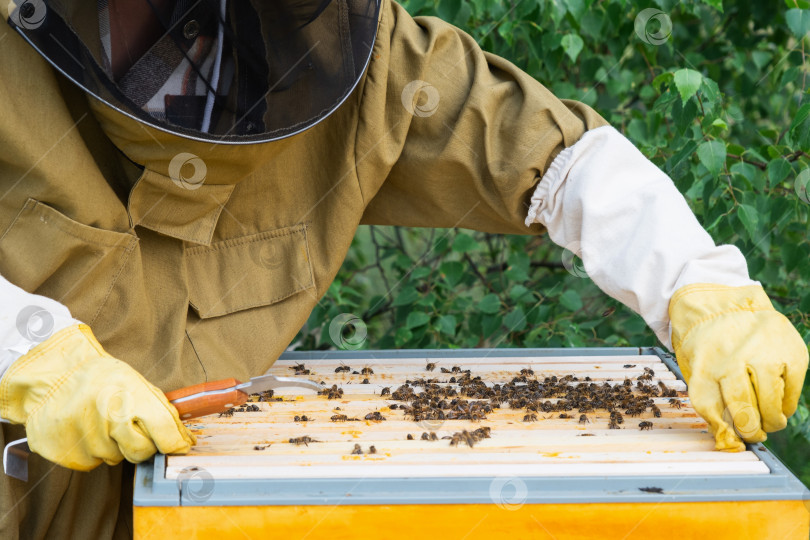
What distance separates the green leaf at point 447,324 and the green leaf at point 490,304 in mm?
128

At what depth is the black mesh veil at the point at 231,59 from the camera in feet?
5.55

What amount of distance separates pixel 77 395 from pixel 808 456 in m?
4.24

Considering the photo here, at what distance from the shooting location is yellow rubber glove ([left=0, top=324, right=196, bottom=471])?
5.21 ft

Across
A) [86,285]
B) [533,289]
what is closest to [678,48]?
[533,289]

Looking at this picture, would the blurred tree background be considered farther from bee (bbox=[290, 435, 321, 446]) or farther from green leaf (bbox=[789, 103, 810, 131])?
bee (bbox=[290, 435, 321, 446])

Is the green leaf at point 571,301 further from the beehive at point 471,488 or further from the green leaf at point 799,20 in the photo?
the beehive at point 471,488

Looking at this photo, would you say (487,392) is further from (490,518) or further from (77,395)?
(77,395)

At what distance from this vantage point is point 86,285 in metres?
1.92

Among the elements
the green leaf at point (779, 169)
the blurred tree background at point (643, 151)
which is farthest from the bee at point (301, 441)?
the green leaf at point (779, 169)

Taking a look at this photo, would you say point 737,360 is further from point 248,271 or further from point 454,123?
point 248,271

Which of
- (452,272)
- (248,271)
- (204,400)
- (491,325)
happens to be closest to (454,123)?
(248,271)

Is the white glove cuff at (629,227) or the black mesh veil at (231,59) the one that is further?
the white glove cuff at (629,227)

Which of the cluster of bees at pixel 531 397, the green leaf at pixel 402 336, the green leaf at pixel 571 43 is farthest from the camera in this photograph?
the green leaf at pixel 402 336

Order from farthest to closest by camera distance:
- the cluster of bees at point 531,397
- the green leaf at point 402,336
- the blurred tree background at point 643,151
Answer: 1. the green leaf at point 402,336
2. the blurred tree background at point 643,151
3. the cluster of bees at point 531,397
